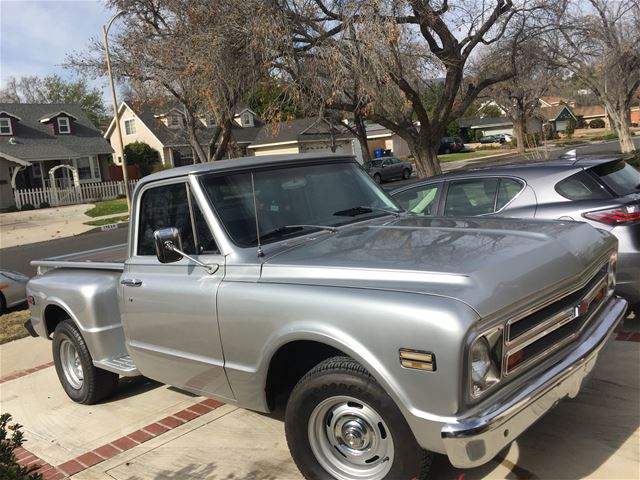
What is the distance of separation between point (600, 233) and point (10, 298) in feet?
31.5

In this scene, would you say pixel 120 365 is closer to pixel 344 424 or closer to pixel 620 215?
pixel 344 424

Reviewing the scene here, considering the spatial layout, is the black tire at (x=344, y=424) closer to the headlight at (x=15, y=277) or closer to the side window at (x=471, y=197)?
the side window at (x=471, y=197)

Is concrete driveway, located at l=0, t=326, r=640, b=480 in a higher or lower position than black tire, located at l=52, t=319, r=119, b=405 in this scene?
lower

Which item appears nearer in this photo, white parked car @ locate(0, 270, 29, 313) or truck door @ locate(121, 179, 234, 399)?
truck door @ locate(121, 179, 234, 399)

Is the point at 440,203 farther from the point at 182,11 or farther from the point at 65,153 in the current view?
the point at 65,153

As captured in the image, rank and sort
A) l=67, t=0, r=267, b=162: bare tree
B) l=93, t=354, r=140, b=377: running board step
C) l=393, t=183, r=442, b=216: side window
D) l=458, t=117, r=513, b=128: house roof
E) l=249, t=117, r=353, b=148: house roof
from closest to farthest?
l=93, t=354, r=140, b=377: running board step → l=393, t=183, r=442, b=216: side window → l=67, t=0, r=267, b=162: bare tree → l=249, t=117, r=353, b=148: house roof → l=458, t=117, r=513, b=128: house roof

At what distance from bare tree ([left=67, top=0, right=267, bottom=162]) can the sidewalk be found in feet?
23.9

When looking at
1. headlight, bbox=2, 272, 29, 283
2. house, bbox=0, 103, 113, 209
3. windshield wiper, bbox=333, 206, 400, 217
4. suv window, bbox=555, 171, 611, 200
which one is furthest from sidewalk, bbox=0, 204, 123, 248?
suv window, bbox=555, 171, 611, 200

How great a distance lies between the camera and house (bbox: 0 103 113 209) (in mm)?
36062

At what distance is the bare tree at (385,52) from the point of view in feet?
43.2

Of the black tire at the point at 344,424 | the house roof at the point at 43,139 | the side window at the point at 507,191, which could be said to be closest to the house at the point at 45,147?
the house roof at the point at 43,139

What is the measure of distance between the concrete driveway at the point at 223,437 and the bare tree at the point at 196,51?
10670mm

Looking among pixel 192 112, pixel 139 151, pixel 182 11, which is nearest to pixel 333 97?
pixel 182 11

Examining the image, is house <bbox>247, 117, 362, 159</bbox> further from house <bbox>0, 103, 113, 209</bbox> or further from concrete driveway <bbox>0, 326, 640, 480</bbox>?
concrete driveway <bbox>0, 326, 640, 480</bbox>
